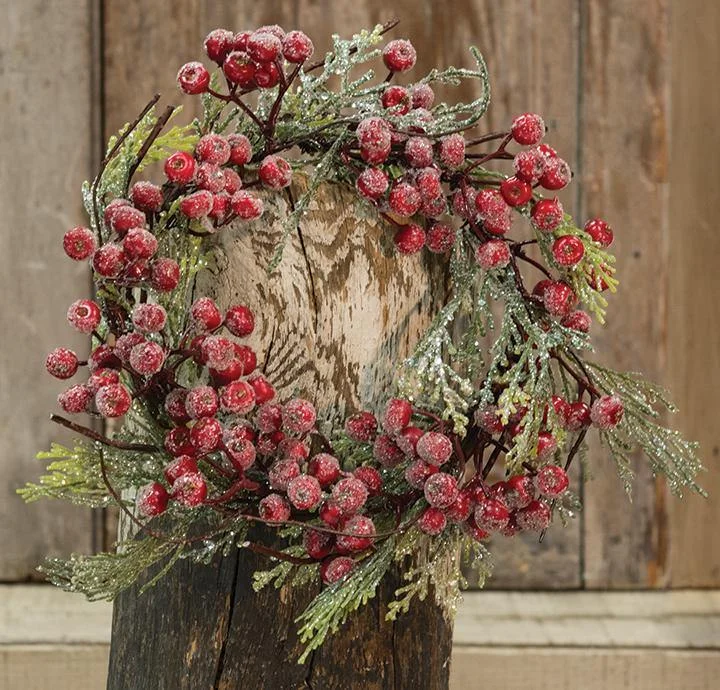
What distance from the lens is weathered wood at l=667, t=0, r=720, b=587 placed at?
1456mm

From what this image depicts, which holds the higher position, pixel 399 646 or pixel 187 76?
pixel 187 76

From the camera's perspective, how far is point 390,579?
0.80 metres

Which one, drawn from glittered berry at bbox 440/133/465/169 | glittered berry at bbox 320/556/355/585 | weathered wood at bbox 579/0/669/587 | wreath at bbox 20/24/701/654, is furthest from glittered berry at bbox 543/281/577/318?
weathered wood at bbox 579/0/669/587

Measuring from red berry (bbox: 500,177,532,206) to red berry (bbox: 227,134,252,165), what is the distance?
0.57 ft

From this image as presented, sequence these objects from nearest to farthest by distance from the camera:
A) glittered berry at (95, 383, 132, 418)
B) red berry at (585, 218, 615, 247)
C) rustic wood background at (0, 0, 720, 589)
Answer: glittered berry at (95, 383, 132, 418)
red berry at (585, 218, 615, 247)
rustic wood background at (0, 0, 720, 589)

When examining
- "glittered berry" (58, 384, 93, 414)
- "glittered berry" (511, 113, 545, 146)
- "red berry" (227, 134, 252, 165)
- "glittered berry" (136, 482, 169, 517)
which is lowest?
"glittered berry" (136, 482, 169, 517)

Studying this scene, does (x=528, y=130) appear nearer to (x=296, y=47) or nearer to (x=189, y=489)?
(x=296, y=47)

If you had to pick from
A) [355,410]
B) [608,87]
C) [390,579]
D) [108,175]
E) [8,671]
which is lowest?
[8,671]

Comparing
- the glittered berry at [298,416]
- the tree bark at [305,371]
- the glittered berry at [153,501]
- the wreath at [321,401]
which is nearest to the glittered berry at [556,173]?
the wreath at [321,401]

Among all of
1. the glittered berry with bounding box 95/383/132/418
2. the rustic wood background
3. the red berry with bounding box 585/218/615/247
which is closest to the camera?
the glittered berry with bounding box 95/383/132/418

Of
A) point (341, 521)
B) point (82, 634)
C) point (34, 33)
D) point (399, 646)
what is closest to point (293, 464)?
point (341, 521)

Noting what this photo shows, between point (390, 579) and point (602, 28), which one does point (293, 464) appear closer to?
point (390, 579)

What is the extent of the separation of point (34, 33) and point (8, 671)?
2.59 ft

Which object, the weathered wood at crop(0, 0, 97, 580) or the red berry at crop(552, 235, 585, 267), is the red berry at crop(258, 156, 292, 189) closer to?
the red berry at crop(552, 235, 585, 267)
